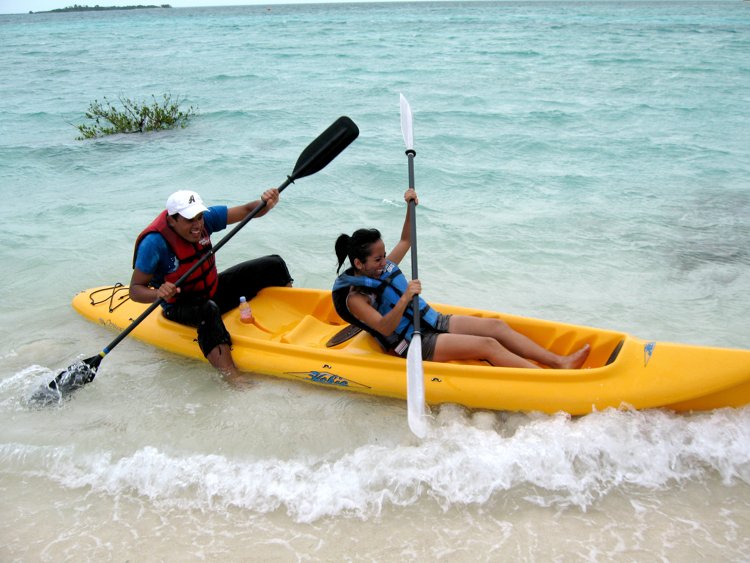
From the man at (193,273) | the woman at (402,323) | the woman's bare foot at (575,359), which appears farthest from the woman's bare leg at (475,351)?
the man at (193,273)

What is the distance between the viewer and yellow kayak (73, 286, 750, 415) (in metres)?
3.31

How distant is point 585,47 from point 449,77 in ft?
23.6

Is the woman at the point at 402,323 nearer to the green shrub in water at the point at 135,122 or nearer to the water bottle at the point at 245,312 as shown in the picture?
the water bottle at the point at 245,312

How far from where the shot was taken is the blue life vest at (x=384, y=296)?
3574 millimetres

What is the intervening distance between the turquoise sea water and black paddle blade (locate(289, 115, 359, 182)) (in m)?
1.41

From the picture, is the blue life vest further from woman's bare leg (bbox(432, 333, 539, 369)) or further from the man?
the man

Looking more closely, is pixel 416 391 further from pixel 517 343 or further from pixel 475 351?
pixel 517 343

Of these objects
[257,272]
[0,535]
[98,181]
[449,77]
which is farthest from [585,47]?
[0,535]

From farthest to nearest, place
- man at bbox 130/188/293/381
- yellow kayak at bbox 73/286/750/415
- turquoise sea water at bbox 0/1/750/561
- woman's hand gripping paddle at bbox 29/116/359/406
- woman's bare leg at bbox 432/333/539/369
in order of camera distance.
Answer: woman's hand gripping paddle at bbox 29/116/359/406, man at bbox 130/188/293/381, woman's bare leg at bbox 432/333/539/369, yellow kayak at bbox 73/286/750/415, turquoise sea water at bbox 0/1/750/561

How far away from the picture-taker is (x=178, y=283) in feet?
12.6

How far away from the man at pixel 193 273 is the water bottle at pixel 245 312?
144 millimetres

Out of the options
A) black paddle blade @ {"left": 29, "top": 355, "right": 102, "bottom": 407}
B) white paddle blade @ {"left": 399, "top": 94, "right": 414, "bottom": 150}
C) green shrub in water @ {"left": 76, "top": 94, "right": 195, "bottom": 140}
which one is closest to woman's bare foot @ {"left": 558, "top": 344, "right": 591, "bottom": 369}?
white paddle blade @ {"left": 399, "top": 94, "right": 414, "bottom": 150}

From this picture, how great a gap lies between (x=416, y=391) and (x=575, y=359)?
37.4 inches

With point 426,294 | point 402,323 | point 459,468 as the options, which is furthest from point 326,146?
point 459,468
